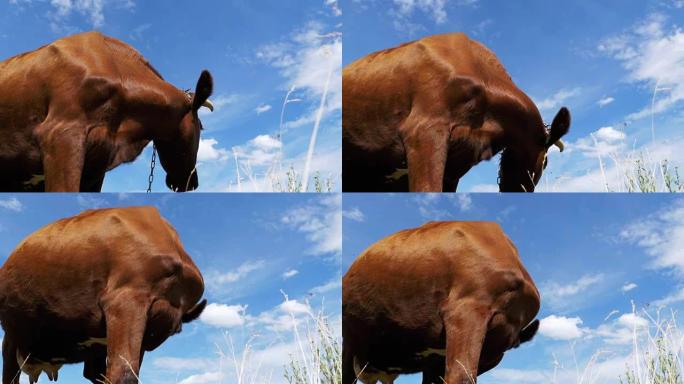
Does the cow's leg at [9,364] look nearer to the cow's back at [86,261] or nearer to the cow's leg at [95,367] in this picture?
the cow's back at [86,261]

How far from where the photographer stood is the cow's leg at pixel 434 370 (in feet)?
28.8

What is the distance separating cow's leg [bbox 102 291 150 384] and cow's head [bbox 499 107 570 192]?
3.30 m

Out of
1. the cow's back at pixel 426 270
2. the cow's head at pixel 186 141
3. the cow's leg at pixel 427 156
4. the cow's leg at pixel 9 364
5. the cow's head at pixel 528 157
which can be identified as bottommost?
the cow's leg at pixel 9 364

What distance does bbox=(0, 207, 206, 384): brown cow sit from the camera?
8062 mm

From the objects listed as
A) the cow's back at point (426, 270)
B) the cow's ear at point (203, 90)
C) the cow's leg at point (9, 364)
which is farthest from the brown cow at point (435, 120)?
the cow's leg at point (9, 364)

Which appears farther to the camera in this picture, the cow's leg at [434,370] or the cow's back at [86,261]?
the cow's leg at [434,370]

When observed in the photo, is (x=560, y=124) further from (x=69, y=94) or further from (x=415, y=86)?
(x=69, y=94)

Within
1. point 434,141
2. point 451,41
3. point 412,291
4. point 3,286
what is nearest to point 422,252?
point 412,291

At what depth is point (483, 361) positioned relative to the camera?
8445 millimetres

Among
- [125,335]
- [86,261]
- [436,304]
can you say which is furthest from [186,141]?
[436,304]

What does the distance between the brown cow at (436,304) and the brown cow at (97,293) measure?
134 centimetres

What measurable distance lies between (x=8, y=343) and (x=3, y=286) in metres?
0.49

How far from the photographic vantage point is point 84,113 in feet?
28.5

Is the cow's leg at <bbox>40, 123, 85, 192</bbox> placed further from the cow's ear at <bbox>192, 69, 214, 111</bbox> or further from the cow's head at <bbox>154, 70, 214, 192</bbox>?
the cow's ear at <bbox>192, 69, 214, 111</bbox>
